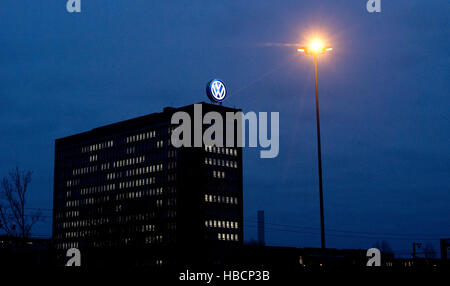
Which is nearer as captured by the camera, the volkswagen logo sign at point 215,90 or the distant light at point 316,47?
the distant light at point 316,47

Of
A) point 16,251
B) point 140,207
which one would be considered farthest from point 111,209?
point 16,251

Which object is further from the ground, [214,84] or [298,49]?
[214,84]

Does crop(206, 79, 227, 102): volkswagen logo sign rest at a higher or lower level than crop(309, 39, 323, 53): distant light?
higher

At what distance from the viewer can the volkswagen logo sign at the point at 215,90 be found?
174500 mm

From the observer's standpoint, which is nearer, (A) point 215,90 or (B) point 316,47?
(B) point 316,47

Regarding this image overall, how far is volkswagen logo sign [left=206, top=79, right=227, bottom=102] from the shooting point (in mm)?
174500

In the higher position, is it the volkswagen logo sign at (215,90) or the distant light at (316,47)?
the volkswagen logo sign at (215,90)

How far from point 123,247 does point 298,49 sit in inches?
3995

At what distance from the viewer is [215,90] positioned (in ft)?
583

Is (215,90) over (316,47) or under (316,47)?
over

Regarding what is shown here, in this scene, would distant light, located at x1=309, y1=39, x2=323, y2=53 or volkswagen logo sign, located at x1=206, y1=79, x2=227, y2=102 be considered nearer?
distant light, located at x1=309, y1=39, x2=323, y2=53
